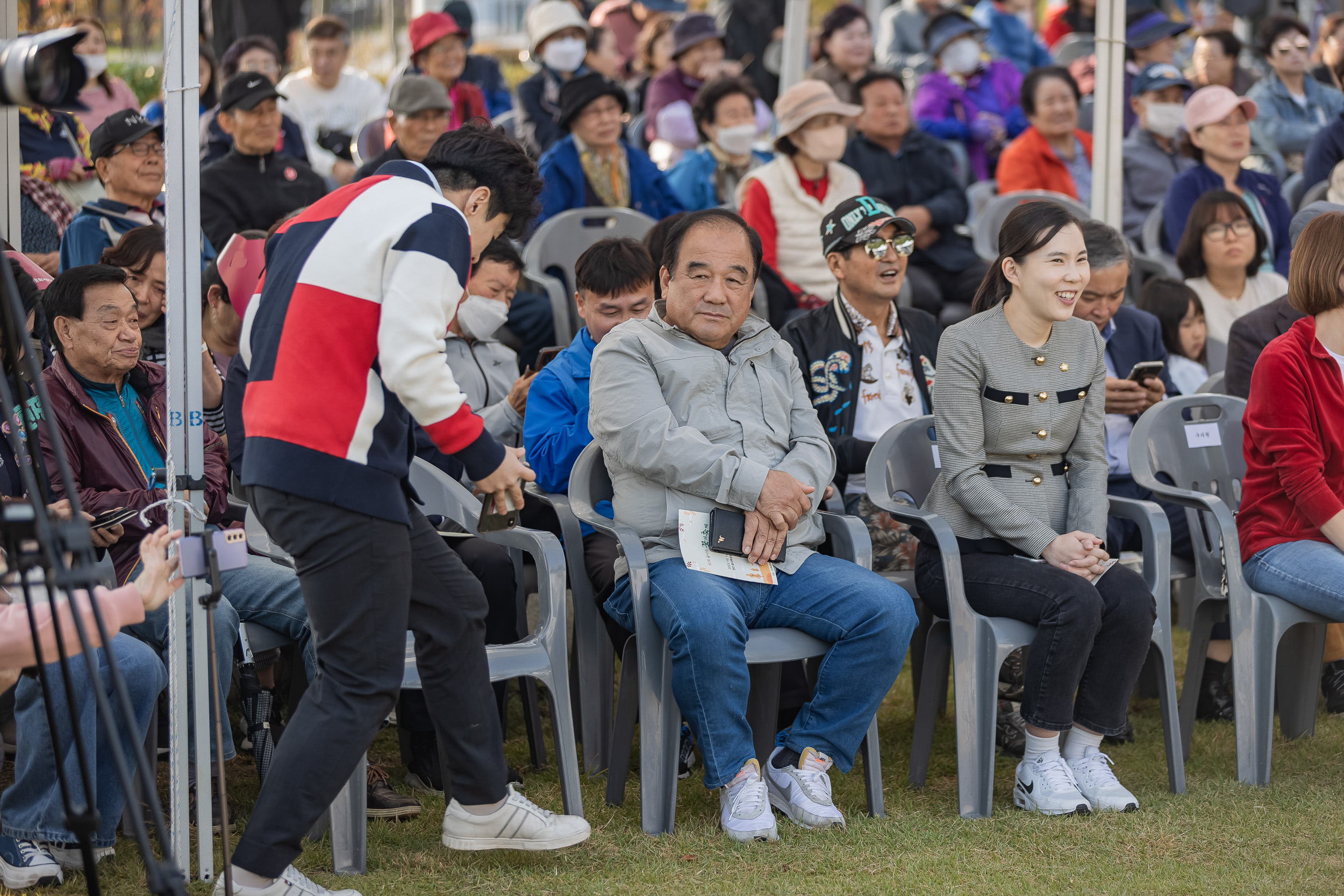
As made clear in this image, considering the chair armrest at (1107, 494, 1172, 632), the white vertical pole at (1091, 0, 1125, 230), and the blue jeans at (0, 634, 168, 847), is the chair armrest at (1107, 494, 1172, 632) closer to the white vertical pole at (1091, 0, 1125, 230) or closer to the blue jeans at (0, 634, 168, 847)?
the white vertical pole at (1091, 0, 1125, 230)

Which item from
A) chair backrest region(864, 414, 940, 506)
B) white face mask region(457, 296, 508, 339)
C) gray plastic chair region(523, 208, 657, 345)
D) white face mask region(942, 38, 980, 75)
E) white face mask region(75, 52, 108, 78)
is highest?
white face mask region(942, 38, 980, 75)

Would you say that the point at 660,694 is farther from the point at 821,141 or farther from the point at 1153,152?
the point at 1153,152

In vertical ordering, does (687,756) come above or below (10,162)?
below

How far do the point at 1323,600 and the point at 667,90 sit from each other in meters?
5.61

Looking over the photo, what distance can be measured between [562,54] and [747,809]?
5.28 m

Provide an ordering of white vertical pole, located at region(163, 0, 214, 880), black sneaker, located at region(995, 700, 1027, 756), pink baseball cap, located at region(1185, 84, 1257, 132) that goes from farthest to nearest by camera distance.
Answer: pink baseball cap, located at region(1185, 84, 1257, 132) → black sneaker, located at region(995, 700, 1027, 756) → white vertical pole, located at region(163, 0, 214, 880)

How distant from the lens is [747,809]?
128 inches

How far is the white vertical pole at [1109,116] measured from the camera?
18.6 feet

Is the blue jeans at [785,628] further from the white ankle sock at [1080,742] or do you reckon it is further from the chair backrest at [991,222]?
the chair backrest at [991,222]

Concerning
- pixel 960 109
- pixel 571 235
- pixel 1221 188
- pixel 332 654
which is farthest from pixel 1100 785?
pixel 960 109

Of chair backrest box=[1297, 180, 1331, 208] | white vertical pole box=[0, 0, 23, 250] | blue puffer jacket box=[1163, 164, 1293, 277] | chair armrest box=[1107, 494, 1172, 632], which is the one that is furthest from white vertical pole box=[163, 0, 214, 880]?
chair backrest box=[1297, 180, 1331, 208]

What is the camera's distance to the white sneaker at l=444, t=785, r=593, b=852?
3.06 m

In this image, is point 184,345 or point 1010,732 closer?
point 184,345

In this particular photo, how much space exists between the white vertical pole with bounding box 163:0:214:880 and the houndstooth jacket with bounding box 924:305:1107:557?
190 cm
